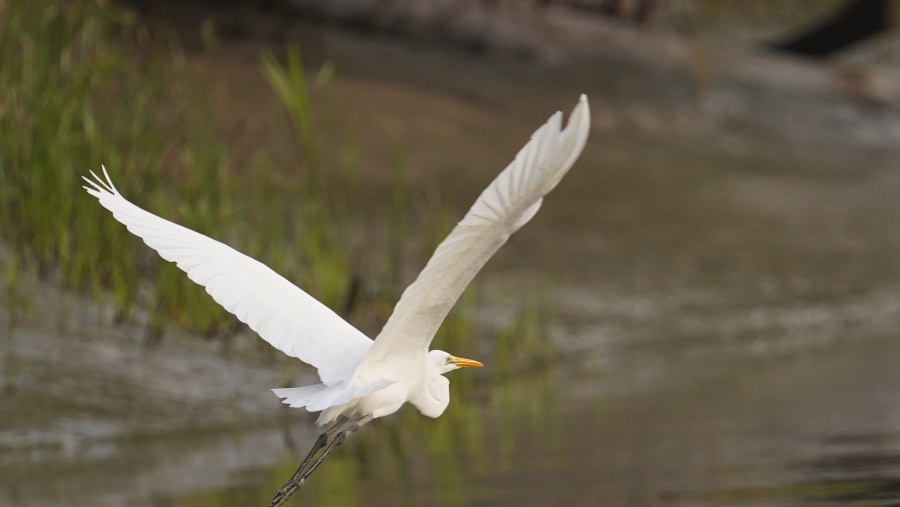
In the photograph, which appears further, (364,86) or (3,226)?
(364,86)

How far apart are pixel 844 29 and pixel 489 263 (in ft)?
17.6

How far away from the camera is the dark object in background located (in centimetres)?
1240

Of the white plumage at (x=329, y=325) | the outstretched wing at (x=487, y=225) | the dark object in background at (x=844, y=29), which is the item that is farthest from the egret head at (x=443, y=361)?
the dark object in background at (x=844, y=29)

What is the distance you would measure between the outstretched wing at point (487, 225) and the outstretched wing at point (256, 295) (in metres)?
0.20

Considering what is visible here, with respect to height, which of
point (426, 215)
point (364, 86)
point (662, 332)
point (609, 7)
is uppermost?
point (609, 7)

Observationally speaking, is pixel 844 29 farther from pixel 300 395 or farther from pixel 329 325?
pixel 300 395

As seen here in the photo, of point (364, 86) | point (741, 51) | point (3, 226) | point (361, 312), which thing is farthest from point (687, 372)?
point (741, 51)

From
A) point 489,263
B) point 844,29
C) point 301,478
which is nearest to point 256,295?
point 301,478

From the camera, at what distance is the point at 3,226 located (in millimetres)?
6430

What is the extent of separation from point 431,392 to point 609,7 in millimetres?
8464

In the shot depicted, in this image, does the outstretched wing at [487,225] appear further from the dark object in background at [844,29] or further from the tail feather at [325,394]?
the dark object in background at [844,29]

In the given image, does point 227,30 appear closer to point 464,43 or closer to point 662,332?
point 464,43

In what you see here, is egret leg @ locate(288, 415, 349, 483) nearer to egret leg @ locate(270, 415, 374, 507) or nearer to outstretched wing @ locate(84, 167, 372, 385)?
egret leg @ locate(270, 415, 374, 507)

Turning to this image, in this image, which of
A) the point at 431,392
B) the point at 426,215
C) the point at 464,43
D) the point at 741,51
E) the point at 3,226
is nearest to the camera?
the point at 431,392
